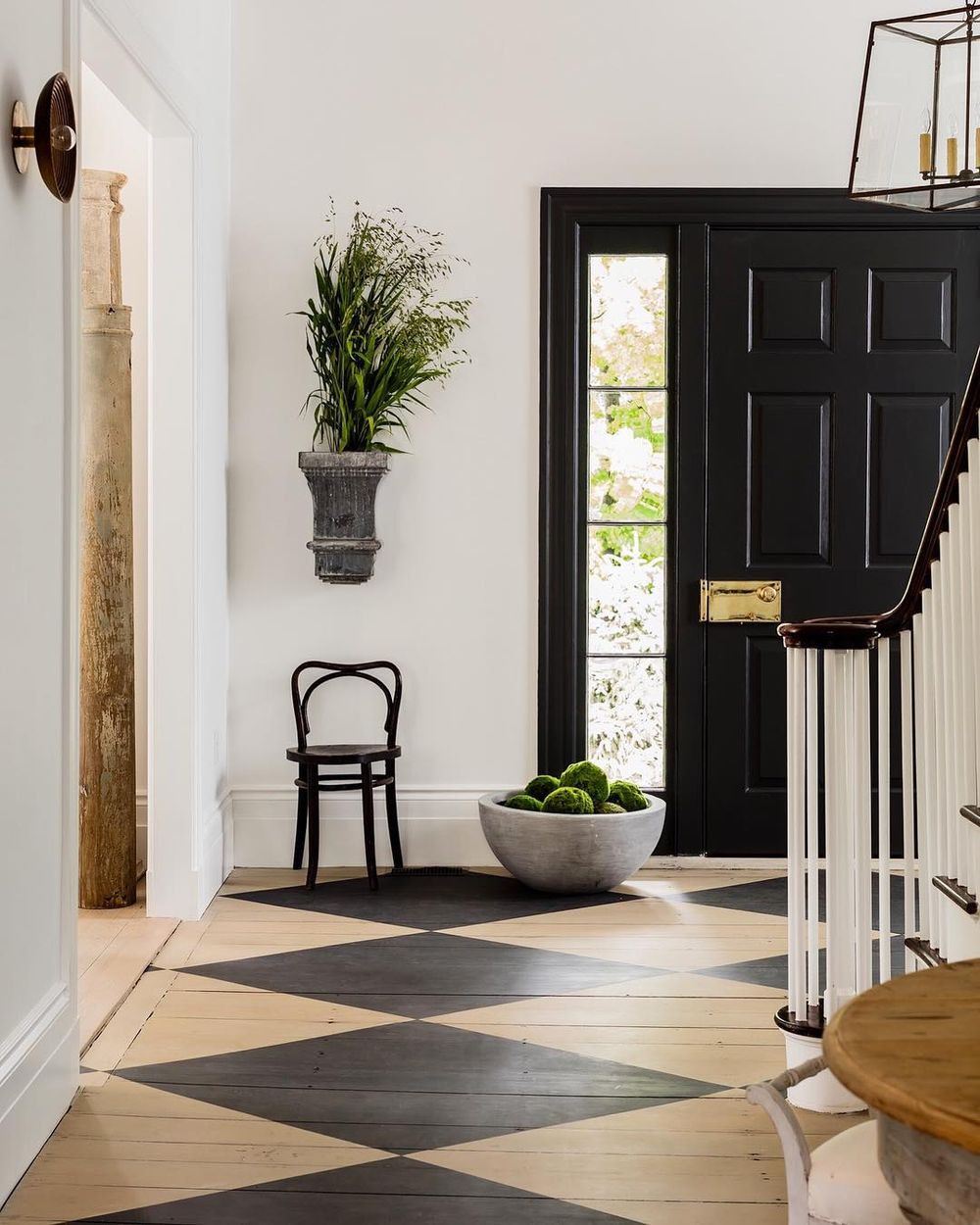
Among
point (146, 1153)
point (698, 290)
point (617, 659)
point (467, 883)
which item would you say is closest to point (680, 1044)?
point (146, 1153)

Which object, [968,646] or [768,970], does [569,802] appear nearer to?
[768,970]

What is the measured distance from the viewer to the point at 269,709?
4.75m

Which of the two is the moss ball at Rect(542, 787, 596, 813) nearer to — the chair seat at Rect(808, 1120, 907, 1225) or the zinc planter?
the zinc planter

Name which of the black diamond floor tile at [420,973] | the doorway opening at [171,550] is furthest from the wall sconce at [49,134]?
the black diamond floor tile at [420,973]

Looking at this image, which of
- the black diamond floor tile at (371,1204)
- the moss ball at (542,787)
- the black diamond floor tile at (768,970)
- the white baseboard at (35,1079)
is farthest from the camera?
the moss ball at (542,787)

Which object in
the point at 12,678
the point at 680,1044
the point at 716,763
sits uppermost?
the point at 12,678

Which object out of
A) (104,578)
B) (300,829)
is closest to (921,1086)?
(104,578)

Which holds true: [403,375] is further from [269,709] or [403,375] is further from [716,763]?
[716,763]

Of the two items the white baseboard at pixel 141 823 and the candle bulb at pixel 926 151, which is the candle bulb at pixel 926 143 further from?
the white baseboard at pixel 141 823

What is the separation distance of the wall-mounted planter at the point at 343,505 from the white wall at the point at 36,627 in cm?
172

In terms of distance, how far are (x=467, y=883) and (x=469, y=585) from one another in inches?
42.0

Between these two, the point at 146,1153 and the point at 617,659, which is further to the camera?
the point at 617,659

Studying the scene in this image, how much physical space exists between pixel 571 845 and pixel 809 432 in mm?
1754

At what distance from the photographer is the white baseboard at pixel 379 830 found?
186 inches
